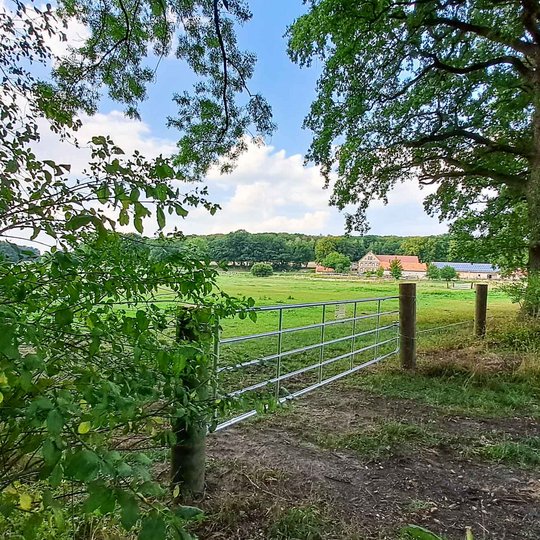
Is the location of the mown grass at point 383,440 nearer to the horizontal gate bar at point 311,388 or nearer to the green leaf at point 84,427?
the horizontal gate bar at point 311,388

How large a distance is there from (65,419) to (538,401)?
425cm

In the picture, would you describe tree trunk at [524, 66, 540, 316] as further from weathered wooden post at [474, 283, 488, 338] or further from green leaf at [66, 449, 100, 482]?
green leaf at [66, 449, 100, 482]

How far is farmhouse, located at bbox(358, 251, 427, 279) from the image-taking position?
14.5 meters

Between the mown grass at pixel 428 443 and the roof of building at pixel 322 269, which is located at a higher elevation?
the roof of building at pixel 322 269

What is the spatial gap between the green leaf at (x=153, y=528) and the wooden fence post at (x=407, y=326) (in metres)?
4.31

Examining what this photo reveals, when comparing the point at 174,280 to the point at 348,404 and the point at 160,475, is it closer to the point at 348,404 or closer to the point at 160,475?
the point at 160,475

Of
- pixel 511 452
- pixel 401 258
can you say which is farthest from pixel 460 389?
pixel 401 258

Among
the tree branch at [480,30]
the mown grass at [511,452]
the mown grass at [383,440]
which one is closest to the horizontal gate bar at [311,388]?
the mown grass at [383,440]

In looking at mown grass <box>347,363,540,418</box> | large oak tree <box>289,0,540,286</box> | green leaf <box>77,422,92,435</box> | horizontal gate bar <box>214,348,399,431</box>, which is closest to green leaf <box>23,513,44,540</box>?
green leaf <box>77,422,92,435</box>

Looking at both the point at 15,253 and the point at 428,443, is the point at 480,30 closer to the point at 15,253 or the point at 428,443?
the point at 428,443

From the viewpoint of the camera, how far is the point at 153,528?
1.57 feet

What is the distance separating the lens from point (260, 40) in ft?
12.7

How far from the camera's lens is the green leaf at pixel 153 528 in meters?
0.47

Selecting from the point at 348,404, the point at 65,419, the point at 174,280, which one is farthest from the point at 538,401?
the point at 65,419
